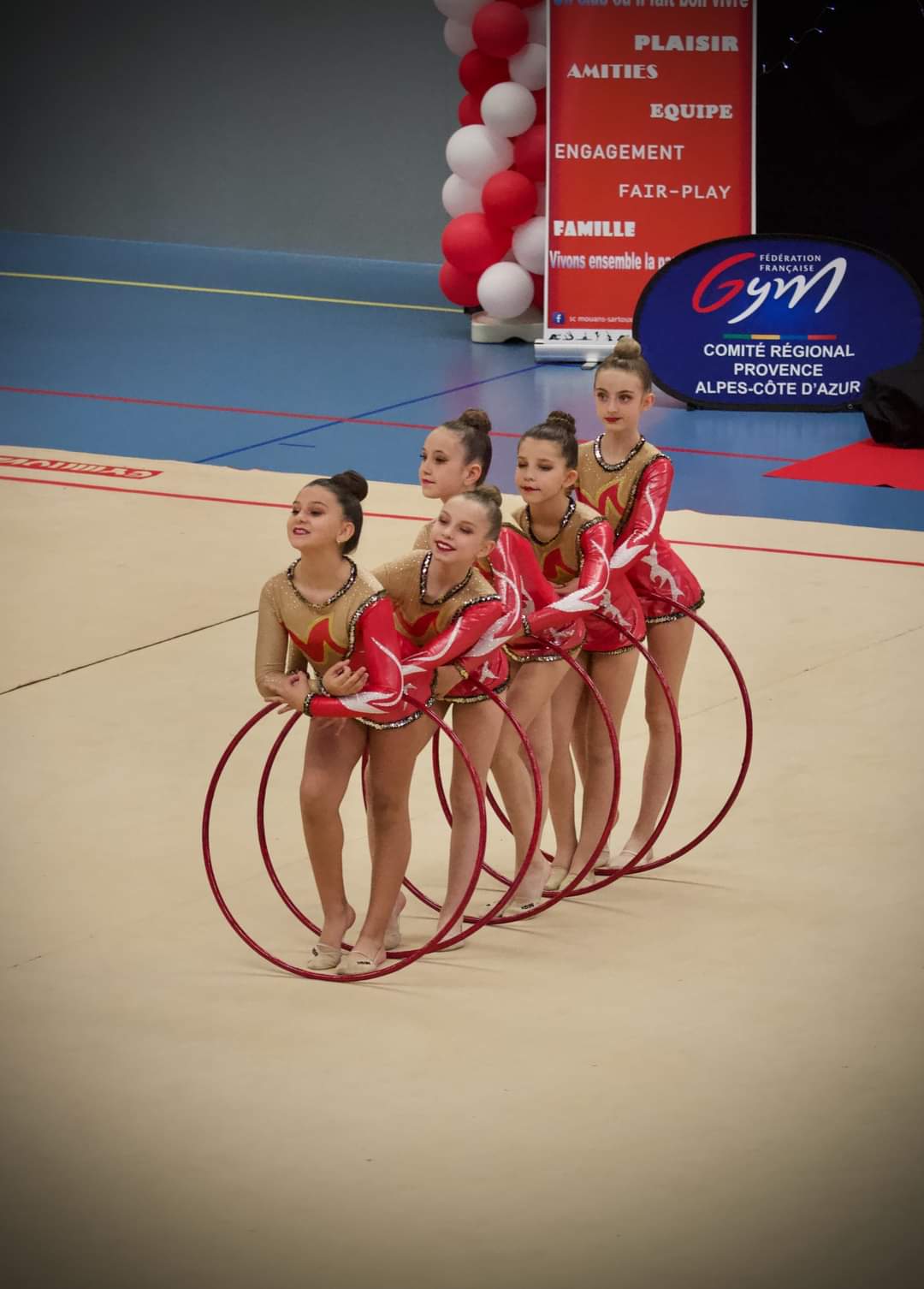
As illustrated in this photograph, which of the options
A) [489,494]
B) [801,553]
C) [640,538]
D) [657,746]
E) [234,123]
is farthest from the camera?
[234,123]

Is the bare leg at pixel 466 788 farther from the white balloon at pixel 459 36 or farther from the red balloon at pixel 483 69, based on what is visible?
the white balloon at pixel 459 36

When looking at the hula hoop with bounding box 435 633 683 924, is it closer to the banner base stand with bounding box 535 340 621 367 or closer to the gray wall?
the banner base stand with bounding box 535 340 621 367

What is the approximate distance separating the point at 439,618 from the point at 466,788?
47cm

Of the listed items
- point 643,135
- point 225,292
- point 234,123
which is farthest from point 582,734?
point 234,123

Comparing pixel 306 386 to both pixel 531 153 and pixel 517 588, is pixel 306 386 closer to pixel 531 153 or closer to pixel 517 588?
pixel 531 153

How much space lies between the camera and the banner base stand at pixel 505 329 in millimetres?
14328

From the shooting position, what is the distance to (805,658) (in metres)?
7.06

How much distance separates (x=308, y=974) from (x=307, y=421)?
Answer: 7.44 metres

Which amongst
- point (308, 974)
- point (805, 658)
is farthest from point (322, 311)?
point (308, 974)

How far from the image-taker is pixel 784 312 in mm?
11820

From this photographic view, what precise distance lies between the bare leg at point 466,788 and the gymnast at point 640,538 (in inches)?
22.3

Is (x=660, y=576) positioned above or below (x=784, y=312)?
below

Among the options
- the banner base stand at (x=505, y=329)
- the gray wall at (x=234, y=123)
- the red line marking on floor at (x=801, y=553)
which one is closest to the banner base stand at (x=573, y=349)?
the banner base stand at (x=505, y=329)

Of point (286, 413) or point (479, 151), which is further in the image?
point (479, 151)
